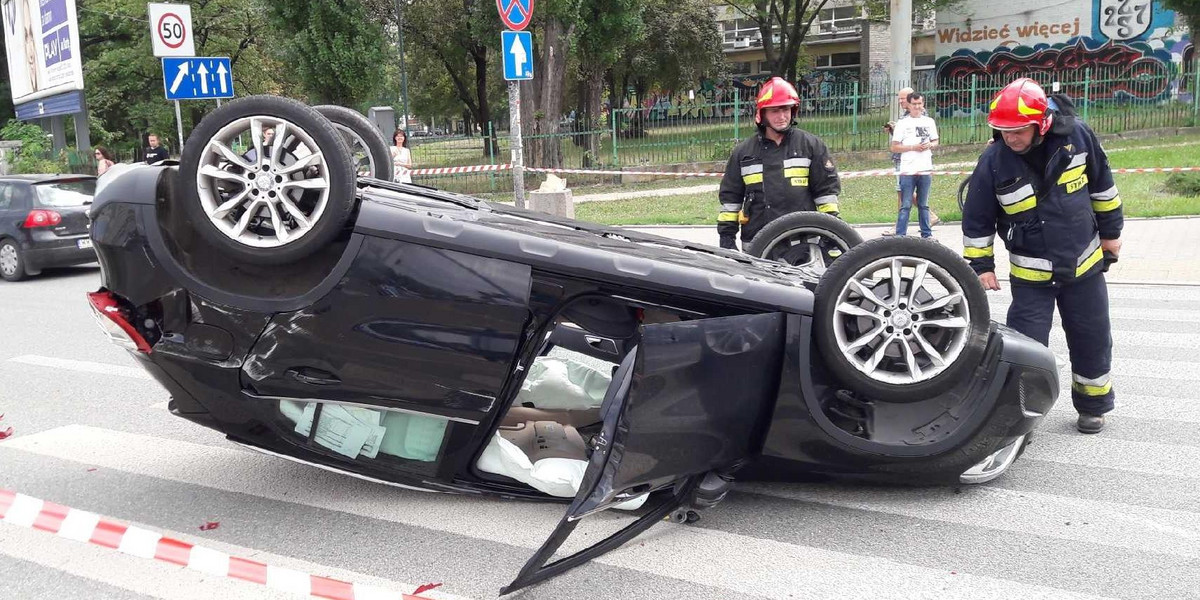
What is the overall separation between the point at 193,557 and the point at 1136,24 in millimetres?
39966

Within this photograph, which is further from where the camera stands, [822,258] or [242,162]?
[822,258]

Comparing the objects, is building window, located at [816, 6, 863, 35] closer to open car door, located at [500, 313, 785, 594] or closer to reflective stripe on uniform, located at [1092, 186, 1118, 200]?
reflective stripe on uniform, located at [1092, 186, 1118, 200]

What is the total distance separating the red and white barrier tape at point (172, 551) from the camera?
11.0ft

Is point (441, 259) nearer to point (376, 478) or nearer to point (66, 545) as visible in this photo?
point (376, 478)

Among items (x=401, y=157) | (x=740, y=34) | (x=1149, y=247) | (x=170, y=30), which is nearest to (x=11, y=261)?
(x=170, y=30)

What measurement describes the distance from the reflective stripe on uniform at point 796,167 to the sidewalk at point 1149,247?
5.78 feet

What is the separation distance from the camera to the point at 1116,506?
3967 millimetres

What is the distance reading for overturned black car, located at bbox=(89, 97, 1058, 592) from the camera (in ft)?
11.6

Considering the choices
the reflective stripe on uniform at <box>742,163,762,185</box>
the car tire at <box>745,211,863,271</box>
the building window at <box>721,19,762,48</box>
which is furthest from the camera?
the building window at <box>721,19,762,48</box>

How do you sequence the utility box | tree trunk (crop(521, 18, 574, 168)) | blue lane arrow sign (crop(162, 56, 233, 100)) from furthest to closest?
1. tree trunk (crop(521, 18, 574, 168))
2. the utility box
3. blue lane arrow sign (crop(162, 56, 233, 100))

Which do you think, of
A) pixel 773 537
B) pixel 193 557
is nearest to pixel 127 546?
pixel 193 557

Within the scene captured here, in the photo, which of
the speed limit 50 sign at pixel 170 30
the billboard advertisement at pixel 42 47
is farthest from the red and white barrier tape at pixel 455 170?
the billboard advertisement at pixel 42 47

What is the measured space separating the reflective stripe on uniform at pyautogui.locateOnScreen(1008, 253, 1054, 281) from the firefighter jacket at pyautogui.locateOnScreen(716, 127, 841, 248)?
167 cm

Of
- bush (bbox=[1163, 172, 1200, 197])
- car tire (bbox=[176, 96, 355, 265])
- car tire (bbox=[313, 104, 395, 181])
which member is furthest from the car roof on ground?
bush (bbox=[1163, 172, 1200, 197])
